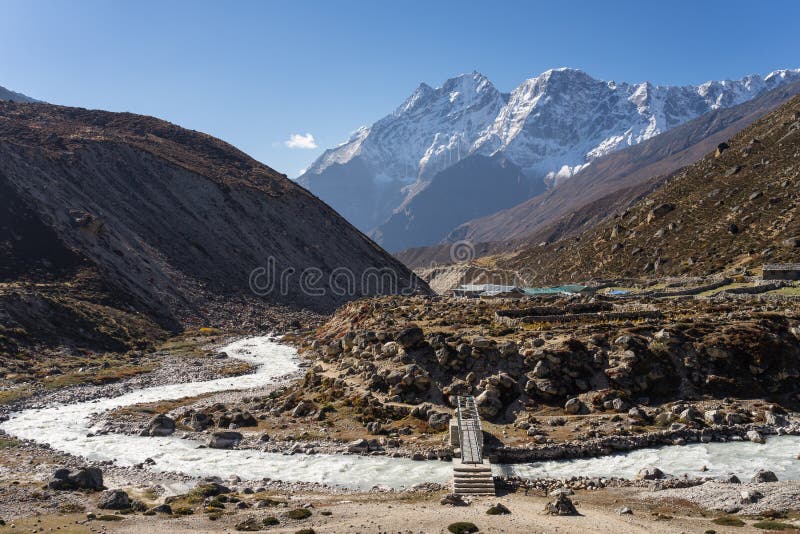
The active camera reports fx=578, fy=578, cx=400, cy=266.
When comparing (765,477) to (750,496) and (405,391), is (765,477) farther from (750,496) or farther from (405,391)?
(405,391)

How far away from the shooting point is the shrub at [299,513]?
25902mm

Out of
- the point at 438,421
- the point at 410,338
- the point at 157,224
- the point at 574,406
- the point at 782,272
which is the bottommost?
the point at 438,421

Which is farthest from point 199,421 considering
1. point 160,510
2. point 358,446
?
point 160,510

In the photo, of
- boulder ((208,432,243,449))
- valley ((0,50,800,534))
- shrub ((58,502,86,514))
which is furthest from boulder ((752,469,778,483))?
shrub ((58,502,86,514))

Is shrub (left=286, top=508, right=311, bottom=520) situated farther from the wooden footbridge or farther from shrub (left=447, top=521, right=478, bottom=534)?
the wooden footbridge

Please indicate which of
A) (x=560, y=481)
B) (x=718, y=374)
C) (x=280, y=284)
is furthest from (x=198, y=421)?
(x=280, y=284)

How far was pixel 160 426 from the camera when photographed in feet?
141

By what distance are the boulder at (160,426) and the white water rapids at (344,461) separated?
81cm

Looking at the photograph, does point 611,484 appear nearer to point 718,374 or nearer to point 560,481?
point 560,481

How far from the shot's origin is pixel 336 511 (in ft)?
87.2

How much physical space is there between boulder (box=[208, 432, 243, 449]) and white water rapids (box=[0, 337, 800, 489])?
866 millimetres

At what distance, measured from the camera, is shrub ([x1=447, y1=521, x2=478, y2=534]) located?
22.8m

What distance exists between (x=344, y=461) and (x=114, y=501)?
13.0m

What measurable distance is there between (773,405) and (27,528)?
43.0 metres
